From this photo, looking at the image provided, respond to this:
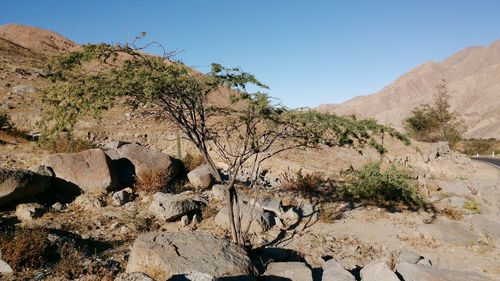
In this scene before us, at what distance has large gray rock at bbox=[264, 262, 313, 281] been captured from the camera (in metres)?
8.03

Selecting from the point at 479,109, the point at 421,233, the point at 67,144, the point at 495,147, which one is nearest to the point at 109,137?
the point at 67,144

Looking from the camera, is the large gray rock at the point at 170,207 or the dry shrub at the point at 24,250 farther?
the large gray rock at the point at 170,207

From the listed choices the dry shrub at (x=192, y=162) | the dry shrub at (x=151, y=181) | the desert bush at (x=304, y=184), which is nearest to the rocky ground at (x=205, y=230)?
the dry shrub at (x=151, y=181)

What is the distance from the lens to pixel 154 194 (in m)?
13.6

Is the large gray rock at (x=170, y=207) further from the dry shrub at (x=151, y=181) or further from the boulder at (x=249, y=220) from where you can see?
the dry shrub at (x=151, y=181)

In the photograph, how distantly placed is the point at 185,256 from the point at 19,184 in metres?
7.03

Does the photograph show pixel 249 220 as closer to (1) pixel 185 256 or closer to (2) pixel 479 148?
(1) pixel 185 256

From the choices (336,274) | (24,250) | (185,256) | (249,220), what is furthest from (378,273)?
(24,250)

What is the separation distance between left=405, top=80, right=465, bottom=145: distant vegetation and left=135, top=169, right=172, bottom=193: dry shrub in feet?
109

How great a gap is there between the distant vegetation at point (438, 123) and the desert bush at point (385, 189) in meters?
27.2

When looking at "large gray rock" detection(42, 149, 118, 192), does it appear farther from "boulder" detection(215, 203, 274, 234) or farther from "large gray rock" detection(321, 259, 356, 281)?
"large gray rock" detection(321, 259, 356, 281)

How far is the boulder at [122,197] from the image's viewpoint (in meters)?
13.0

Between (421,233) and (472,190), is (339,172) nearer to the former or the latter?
(472,190)

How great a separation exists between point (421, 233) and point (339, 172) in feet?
26.3
